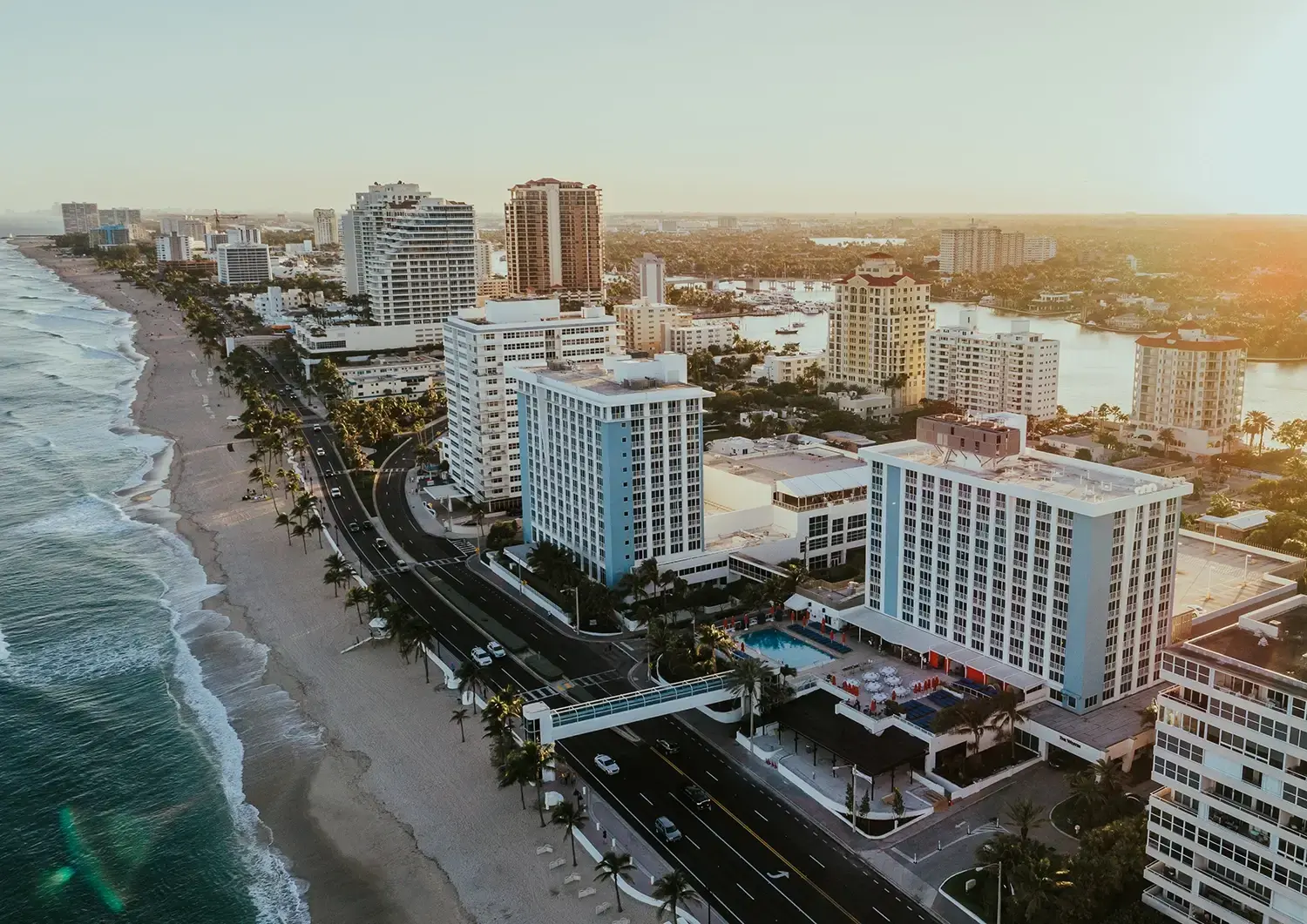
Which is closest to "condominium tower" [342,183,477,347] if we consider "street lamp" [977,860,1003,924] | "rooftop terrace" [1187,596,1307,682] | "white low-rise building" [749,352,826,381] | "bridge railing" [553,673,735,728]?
"white low-rise building" [749,352,826,381]

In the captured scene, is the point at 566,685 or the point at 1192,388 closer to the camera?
the point at 566,685

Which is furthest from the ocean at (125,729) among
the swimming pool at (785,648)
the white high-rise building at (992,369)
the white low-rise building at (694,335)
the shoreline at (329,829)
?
the white low-rise building at (694,335)

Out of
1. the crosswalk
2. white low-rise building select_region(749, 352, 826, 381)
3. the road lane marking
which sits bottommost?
the road lane marking

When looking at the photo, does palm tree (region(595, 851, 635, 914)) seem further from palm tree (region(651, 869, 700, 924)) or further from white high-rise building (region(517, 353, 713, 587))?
white high-rise building (region(517, 353, 713, 587))

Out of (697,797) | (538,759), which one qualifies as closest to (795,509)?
(697,797)

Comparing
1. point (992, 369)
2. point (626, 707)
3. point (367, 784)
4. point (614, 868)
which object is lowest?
point (367, 784)

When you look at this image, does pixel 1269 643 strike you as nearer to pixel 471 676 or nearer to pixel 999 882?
pixel 999 882
